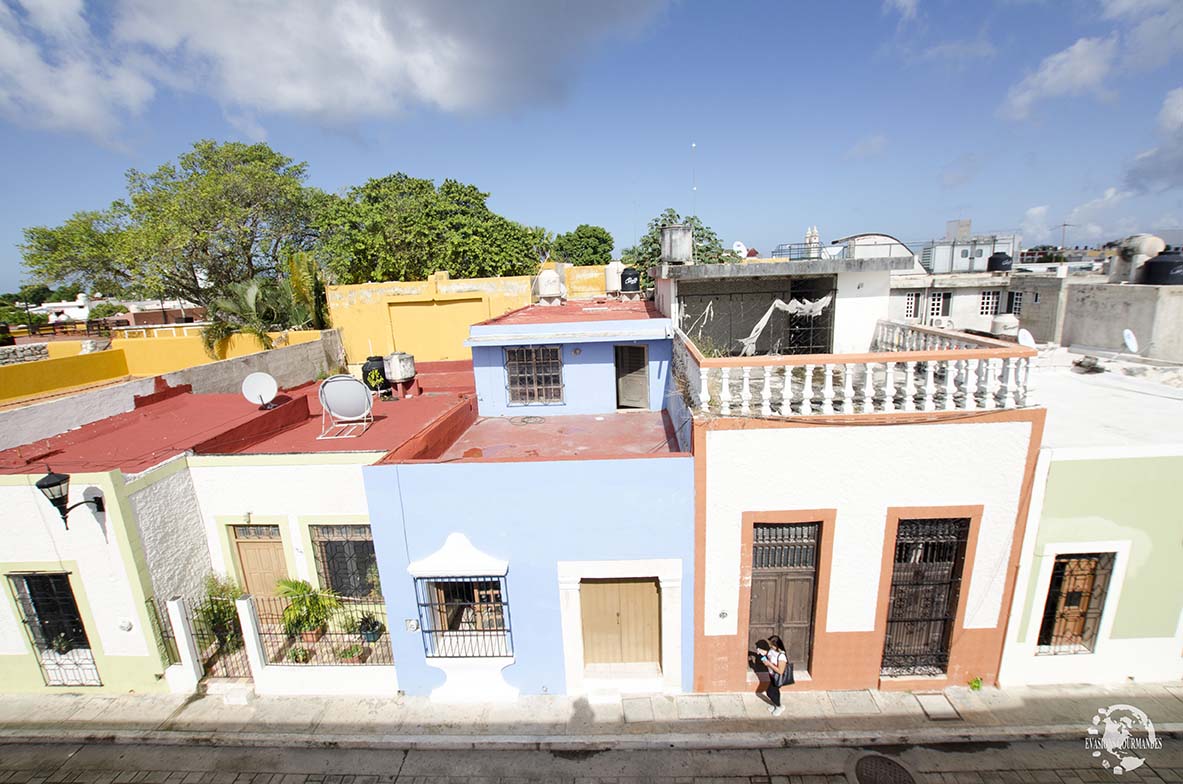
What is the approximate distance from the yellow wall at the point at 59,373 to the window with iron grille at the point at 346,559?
914cm

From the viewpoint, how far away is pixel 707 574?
8016mm

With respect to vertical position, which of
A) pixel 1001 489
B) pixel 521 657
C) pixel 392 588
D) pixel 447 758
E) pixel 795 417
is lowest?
pixel 447 758

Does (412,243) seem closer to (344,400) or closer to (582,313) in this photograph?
(582,313)

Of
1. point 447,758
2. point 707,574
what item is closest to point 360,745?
point 447,758

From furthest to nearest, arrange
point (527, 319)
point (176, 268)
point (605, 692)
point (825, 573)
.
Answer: point (176, 268) < point (527, 319) < point (605, 692) < point (825, 573)

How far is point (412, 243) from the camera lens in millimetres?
27109

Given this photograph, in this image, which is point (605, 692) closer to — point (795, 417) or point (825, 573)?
point (825, 573)

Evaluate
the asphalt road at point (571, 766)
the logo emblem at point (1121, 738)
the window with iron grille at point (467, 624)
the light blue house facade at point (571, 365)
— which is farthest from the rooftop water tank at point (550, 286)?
the logo emblem at point (1121, 738)

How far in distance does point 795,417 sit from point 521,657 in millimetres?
5802

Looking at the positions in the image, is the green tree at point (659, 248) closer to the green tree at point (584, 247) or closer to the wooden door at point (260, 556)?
the wooden door at point (260, 556)

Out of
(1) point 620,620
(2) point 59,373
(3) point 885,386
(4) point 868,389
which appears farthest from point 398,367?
(3) point 885,386

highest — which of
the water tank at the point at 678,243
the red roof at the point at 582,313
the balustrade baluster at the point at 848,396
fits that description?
the water tank at the point at 678,243

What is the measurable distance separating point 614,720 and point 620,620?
1.45 metres

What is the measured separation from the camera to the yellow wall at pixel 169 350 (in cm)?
1647
